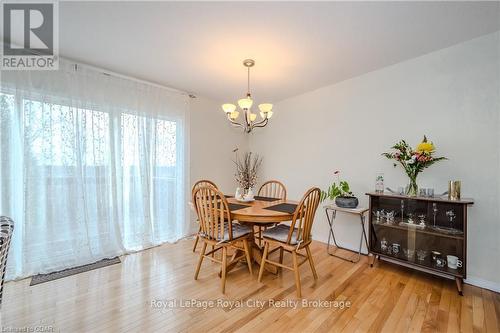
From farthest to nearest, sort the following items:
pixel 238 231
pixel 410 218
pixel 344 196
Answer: pixel 344 196 < pixel 410 218 < pixel 238 231

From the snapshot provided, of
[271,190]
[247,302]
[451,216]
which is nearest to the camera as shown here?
[247,302]

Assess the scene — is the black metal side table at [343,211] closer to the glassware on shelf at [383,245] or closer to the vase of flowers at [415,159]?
the glassware on shelf at [383,245]

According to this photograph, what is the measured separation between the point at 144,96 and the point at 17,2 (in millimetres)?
1385

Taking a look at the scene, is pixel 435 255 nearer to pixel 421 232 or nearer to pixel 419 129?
pixel 421 232

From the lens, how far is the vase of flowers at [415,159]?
214 centimetres

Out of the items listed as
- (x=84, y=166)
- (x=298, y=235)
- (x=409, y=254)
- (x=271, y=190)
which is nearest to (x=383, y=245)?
(x=409, y=254)

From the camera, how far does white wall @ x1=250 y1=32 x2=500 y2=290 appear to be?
6.64 feet

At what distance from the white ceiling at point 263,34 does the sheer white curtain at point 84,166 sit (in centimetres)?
42

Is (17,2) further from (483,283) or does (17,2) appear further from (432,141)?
(483,283)

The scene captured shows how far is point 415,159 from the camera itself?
2.16m

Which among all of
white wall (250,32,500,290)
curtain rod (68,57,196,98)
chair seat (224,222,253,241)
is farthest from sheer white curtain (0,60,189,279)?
white wall (250,32,500,290)

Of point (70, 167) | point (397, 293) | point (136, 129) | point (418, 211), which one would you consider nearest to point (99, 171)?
point (70, 167)

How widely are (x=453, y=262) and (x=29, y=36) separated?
15.3 ft

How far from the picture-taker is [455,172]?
218 centimetres
